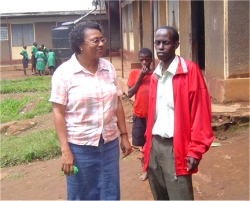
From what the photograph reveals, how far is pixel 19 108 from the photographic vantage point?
1173cm

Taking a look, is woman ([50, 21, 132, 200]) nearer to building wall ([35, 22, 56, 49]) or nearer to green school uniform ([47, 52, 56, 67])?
green school uniform ([47, 52, 56, 67])

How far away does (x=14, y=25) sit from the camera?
74.9 ft

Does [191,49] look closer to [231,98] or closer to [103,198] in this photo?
[231,98]

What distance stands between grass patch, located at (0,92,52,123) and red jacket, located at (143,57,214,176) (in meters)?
7.54

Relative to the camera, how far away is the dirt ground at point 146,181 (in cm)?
428

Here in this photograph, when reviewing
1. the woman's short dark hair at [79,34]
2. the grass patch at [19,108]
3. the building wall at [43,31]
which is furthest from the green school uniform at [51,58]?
the woman's short dark hair at [79,34]

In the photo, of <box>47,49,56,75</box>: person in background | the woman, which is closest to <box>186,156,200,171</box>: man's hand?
the woman

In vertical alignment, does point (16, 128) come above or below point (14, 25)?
below

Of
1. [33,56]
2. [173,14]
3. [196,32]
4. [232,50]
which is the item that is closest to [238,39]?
[232,50]

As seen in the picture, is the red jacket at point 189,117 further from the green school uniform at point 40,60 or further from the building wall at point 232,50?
the green school uniform at point 40,60

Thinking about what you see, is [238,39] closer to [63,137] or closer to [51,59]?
[63,137]

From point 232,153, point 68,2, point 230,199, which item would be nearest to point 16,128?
point 232,153

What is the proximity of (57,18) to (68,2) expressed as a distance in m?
2.77

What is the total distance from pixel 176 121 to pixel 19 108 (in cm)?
953
